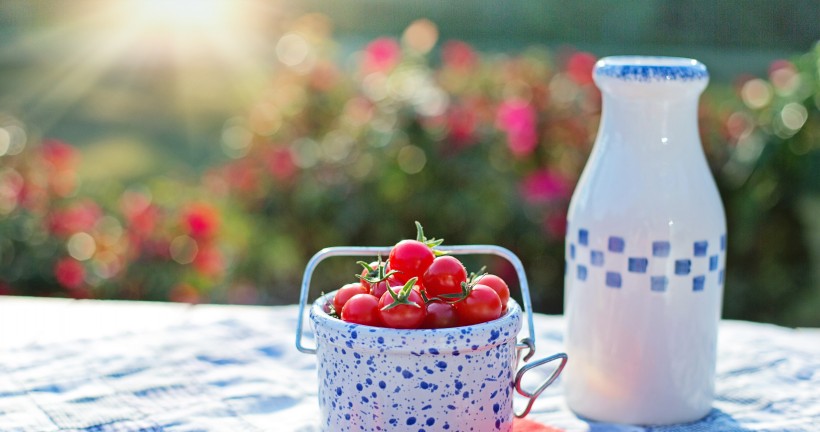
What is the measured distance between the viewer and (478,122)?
114 inches

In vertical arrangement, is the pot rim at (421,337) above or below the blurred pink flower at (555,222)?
above

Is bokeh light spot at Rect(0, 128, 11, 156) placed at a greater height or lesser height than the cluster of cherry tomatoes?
greater

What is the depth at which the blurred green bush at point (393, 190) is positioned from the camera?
2.83 metres

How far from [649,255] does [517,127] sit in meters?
1.76

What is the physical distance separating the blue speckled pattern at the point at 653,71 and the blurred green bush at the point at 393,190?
1623 mm

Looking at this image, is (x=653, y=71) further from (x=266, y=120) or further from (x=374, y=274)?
(x=266, y=120)

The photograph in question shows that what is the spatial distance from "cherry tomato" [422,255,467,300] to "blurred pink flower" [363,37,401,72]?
220cm

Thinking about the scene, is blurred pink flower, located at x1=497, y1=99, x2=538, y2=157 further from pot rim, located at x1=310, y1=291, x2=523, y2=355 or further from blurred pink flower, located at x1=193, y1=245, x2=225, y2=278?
pot rim, located at x1=310, y1=291, x2=523, y2=355

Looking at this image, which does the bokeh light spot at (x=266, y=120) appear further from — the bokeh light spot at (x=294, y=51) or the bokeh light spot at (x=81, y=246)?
the bokeh light spot at (x=81, y=246)

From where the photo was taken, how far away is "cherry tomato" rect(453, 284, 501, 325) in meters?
0.97

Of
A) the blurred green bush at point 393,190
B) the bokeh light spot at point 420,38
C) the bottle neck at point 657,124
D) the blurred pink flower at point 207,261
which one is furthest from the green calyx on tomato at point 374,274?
the bokeh light spot at point 420,38

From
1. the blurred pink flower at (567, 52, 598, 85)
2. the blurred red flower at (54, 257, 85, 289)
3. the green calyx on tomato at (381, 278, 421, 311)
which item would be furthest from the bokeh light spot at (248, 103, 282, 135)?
the green calyx on tomato at (381, 278, 421, 311)

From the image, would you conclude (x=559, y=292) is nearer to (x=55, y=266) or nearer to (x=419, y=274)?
(x=55, y=266)

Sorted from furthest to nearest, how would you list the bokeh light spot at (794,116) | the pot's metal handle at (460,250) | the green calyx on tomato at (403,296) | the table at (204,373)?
the bokeh light spot at (794,116), the table at (204,373), the pot's metal handle at (460,250), the green calyx on tomato at (403,296)
